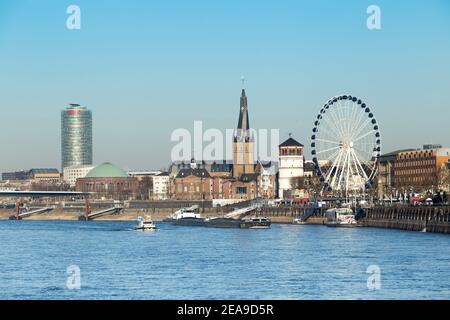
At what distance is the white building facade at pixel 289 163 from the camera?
186 m

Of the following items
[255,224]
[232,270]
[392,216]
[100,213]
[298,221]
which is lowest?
[232,270]

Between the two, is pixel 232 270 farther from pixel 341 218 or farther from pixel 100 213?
pixel 100 213

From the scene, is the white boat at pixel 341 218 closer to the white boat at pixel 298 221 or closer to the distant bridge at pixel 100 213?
the white boat at pixel 298 221

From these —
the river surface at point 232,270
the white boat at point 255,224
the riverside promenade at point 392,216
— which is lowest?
the river surface at point 232,270

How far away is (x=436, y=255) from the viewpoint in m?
59.9

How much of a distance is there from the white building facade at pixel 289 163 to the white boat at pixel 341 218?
219ft

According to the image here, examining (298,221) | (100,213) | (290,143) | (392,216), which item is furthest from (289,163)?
(392,216)

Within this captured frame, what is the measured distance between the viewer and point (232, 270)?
51969 mm

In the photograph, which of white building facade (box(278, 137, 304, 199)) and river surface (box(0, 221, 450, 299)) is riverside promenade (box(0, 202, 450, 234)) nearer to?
river surface (box(0, 221, 450, 299))

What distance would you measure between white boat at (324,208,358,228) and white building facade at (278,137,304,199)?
6690 cm

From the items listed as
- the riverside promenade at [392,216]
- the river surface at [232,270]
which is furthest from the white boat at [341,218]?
the river surface at [232,270]

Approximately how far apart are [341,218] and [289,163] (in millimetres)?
74114

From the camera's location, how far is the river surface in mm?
42062
